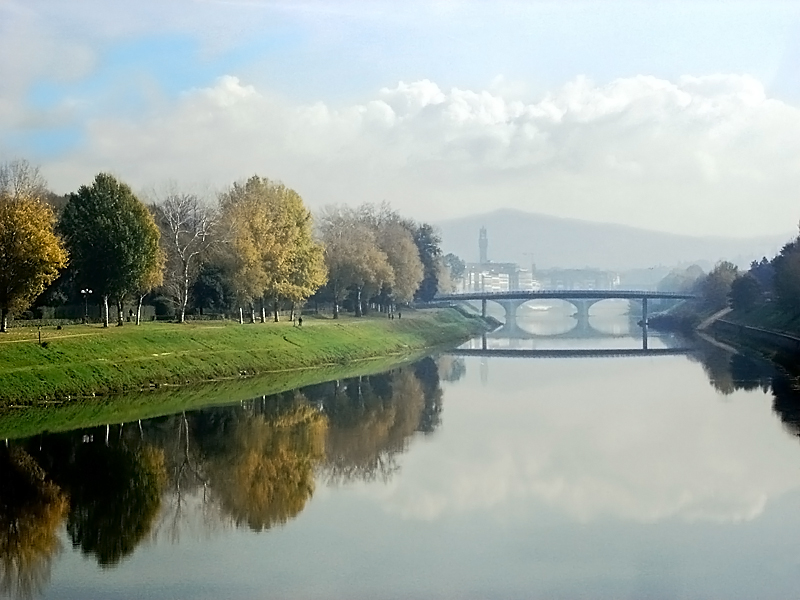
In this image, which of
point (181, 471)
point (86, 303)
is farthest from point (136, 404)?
point (86, 303)

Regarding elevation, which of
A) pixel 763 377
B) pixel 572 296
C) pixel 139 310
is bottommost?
pixel 763 377

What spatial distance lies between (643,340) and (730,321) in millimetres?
11275

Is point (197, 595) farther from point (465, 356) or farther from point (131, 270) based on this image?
point (465, 356)

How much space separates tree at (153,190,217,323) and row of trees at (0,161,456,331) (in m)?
0.09

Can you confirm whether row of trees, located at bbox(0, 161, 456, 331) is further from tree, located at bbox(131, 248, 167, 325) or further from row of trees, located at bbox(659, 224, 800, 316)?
row of trees, located at bbox(659, 224, 800, 316)

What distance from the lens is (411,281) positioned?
340 feet

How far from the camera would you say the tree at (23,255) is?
47.3m

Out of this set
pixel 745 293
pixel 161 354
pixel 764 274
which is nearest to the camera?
pixel 161 354

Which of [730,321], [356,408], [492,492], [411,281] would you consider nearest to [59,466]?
[492,492]

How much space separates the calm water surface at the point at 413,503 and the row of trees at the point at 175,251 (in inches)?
554

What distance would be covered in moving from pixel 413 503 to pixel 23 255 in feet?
98.3

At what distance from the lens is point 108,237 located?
57094 millimetres

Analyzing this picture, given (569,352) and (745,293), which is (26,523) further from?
(745,293)

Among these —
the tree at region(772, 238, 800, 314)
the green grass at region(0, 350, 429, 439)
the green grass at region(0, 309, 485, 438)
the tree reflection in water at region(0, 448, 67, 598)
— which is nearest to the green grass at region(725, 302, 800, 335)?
the tree at region(772, 238, 800, 314)
